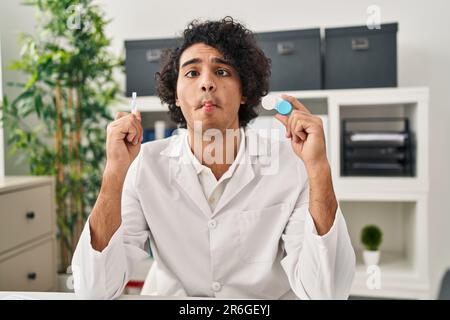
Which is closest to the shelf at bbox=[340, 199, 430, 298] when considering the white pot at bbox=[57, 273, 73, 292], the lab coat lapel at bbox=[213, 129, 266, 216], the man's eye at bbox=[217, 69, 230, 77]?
the lab coat lapel at bbox=[213, 129, 266, 216]

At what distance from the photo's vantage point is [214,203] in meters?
0.60

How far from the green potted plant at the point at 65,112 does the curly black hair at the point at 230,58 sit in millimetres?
110

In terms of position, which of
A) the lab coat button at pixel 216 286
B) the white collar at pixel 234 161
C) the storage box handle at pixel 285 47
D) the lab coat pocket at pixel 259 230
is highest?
the storage box handle at pixel 285 47

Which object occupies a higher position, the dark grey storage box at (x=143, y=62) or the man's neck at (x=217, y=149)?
the dark grey storage box at (x=143, y=62)

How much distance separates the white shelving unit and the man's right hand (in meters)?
0.10

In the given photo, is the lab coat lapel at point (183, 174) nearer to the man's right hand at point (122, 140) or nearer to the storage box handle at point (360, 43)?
the man's right hand at point (122, 140)

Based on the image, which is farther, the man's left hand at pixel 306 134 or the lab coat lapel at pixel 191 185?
the lab coat lapel at pixel 191 185

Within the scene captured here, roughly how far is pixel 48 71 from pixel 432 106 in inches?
22.1

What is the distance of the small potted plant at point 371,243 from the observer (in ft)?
1.75

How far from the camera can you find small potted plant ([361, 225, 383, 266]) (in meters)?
0.53

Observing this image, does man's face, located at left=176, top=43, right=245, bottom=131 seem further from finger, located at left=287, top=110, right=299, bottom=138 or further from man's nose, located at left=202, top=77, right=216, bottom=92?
finger, located at left=287, top=110, right=299, bottom=138

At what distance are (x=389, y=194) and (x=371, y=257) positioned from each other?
3.5 inches

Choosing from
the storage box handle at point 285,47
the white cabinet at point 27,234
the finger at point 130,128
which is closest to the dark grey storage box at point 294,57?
the storage box handle at point 285,47
